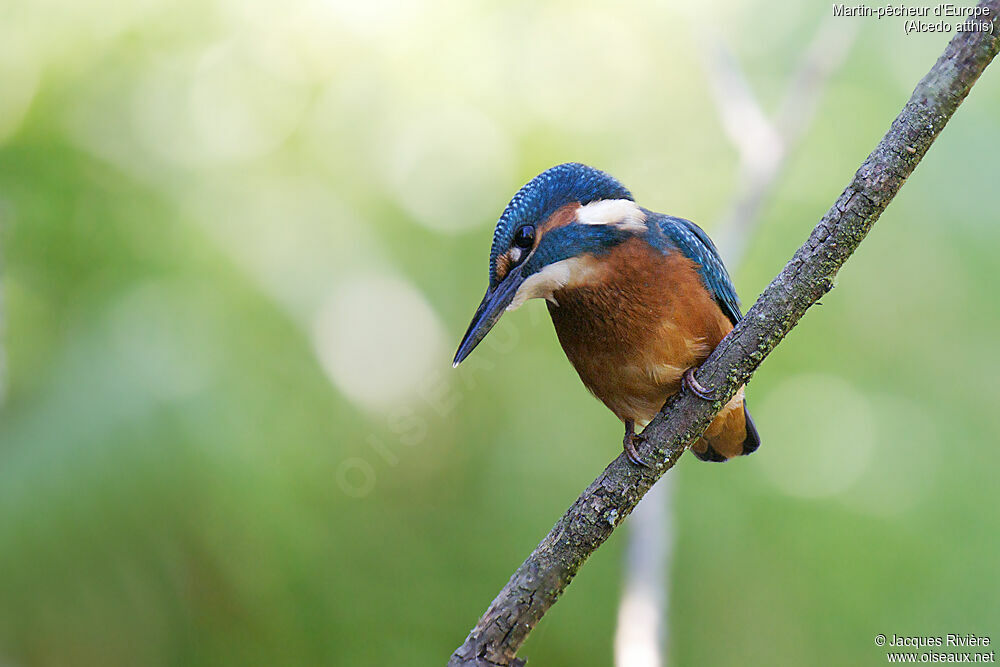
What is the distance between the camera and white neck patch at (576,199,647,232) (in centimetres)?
162

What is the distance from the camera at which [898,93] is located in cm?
349

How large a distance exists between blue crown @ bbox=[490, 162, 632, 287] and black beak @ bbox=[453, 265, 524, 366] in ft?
0.09

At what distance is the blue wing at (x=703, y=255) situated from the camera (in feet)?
5.73

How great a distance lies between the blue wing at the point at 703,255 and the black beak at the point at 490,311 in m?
0.38

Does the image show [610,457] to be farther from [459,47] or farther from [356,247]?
[459,47]

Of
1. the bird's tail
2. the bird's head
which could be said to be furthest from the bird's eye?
the bird's tail

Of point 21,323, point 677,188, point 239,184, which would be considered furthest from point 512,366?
point 21,323

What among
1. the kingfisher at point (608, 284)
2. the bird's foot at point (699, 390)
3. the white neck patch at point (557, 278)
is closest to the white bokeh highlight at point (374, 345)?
Answer: the kingfisher at point (608, 284)

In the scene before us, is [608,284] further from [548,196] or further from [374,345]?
[374,345]

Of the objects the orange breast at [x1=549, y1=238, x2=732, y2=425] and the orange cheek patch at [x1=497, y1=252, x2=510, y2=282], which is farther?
the orange breast at [x1=549, y1=238, x2=732, y2=425]

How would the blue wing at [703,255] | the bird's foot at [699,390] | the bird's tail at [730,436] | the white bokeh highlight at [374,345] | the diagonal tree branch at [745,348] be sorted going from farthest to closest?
the white bokeh highlight at [374,345], the bird's tail at [730,436], the blue wing at [703,255], the bird's foot at [699,390], the diagonal tree branch at [745,348]

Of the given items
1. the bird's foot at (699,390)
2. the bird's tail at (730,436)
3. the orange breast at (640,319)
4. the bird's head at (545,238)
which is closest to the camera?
the bird's foot at (699,390)

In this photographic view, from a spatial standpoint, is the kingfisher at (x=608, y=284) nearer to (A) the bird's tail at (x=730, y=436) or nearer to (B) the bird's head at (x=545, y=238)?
(B) the bird's head at (x=545, y=238)

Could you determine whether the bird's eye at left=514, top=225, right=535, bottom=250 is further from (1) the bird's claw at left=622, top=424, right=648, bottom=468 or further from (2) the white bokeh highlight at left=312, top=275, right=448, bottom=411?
(2) the white bokeh highlight at left=312, top=275, right=448, bottom=411
